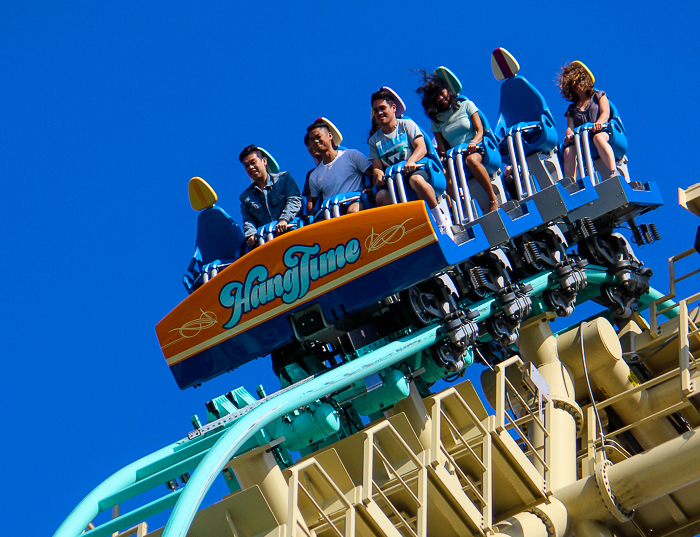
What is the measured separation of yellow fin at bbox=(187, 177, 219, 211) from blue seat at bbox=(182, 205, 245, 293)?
0.08m

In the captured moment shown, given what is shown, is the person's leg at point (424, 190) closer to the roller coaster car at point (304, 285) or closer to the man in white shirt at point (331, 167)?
the roller coaster car at point (304, 285)

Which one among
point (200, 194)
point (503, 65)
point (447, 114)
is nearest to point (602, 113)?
point (503, 65)

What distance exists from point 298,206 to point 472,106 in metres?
2.31

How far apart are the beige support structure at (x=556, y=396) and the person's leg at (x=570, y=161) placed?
1839 mm

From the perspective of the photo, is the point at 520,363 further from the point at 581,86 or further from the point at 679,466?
the point at 581,86

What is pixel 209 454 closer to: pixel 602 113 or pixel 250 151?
pixel 250 151

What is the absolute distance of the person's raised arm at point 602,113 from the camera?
13383 millimetres

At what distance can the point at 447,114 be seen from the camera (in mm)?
13250

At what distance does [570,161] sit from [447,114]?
5.05 ft

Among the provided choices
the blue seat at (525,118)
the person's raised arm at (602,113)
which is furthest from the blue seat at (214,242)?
the person's raised arm at (602,113)

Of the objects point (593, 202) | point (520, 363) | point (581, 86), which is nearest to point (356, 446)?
point (520, 363)

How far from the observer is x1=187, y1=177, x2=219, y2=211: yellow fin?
13.3 meters

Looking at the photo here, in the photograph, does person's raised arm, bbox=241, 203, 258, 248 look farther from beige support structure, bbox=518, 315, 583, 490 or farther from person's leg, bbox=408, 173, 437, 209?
beige support structure, bbox=518, 315, 583, 490

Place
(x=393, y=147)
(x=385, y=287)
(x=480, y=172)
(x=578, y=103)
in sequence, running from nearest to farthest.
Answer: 1. (x=385, y=287)
2. (x=393, y=147)
3. (x=480, y=172)
4. (x=578, y=103)
